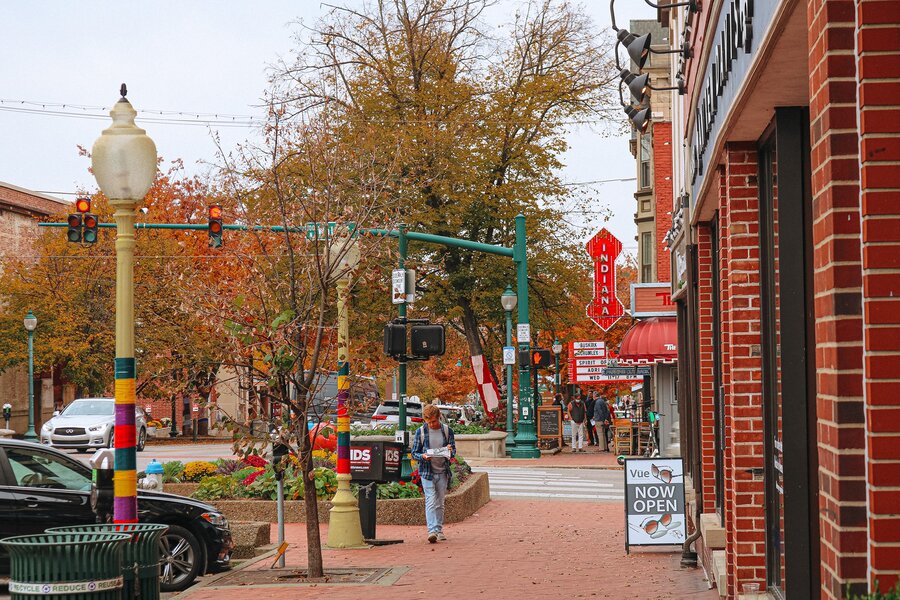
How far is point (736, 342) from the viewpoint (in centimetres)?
784

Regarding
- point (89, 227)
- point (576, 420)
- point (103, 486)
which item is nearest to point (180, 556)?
point (103, 486)

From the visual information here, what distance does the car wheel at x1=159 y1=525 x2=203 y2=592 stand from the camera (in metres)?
12.2

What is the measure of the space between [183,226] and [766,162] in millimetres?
18924

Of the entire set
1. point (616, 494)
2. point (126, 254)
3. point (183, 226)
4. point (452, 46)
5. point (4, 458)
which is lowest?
point (616, 494)

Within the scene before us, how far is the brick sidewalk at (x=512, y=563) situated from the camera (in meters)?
11.0

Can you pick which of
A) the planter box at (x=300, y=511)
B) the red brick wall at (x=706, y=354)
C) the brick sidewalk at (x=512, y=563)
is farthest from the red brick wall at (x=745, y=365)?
the planter box at (x=300, y=511)

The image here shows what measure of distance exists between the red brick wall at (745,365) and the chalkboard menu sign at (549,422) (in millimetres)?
29161

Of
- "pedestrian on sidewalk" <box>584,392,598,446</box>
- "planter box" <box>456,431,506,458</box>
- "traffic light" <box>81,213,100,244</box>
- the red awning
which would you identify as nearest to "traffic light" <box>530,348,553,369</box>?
"planter box" <box>456,431,506,458</box>

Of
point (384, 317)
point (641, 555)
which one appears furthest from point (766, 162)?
point (384, 317)

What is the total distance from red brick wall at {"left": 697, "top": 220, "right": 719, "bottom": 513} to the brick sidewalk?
1087mm

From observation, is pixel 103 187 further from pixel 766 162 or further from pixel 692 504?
pixel 692 504

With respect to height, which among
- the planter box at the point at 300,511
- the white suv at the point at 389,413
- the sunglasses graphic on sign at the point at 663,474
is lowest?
the white suv at the point at 389,413

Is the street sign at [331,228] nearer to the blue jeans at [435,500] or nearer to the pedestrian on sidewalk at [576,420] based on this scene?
the blue jeans at [435,500]

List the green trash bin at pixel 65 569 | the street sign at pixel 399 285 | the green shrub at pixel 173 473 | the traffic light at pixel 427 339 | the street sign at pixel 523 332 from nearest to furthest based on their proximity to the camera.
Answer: the green trash bin at pixel 65 569
the traffic light at pixel 427 339
the street sign at pixel 399 285
the green shrub at pixel 173 473
the street sign at pixel 523 332
